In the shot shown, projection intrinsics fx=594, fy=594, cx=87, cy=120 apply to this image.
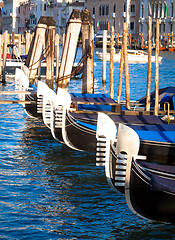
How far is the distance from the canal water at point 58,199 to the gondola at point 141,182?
1.06 ft

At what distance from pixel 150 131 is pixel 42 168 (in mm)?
1709

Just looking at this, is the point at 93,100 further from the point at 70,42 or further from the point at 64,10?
the point at 64,10

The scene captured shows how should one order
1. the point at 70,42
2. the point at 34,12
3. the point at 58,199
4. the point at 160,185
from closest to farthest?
the point at 160,185, the point at 58,199, the point at 70,42, the point at 34,12

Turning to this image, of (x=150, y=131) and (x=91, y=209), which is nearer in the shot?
(x=91, y=209)

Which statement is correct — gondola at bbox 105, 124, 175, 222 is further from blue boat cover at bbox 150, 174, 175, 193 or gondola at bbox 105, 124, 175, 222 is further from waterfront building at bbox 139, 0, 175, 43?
waterfront building at bbox 139, 0, 175, 43

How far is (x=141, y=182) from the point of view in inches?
230

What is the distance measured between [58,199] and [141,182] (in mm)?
1690

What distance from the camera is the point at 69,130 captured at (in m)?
9.07

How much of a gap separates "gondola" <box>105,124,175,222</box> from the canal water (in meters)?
0.32

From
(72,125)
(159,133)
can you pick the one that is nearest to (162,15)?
(72,125)

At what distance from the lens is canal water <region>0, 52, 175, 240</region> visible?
20.6 ft

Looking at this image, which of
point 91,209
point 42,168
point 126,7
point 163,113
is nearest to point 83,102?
point 163,113

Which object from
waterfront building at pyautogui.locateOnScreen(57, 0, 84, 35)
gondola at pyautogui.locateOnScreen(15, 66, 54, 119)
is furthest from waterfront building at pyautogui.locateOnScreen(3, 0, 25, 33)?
gondola at pyautogui.locateOnScreen(15, 66, 54, 119)

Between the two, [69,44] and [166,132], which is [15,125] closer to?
[69,44]
